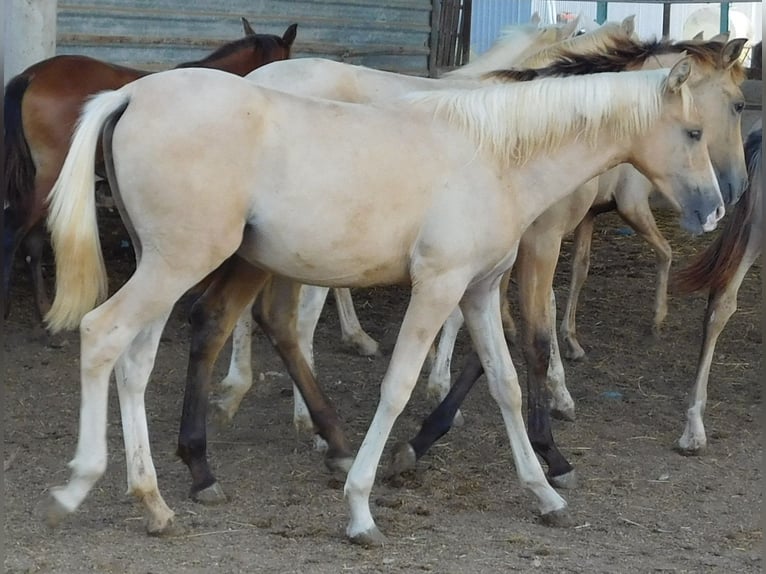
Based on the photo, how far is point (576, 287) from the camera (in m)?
7.39

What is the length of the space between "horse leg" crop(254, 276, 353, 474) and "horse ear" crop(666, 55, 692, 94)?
1.83 metres

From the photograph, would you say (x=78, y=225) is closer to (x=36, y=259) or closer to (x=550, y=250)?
(x=550, y=250)

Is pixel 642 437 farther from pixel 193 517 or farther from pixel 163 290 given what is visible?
pixel 163 290

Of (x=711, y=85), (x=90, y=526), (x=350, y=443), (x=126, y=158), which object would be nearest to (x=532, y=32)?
(x=711, y=85)

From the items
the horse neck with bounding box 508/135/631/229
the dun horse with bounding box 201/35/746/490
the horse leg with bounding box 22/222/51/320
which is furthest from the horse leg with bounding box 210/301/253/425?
the horse leg with bounding box 22/222/51/320

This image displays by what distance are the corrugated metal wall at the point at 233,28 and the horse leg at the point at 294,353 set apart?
4282 mm

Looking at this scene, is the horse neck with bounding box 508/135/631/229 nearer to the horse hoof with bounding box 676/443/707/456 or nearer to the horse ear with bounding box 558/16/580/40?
the horse hoof with bounding box 676/443/707/456

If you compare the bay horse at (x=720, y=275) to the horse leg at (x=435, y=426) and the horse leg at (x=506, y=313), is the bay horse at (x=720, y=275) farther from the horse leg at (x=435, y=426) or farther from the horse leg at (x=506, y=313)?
the horse leg at (x=435, y=426)

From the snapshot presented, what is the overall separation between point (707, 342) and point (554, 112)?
1939mm

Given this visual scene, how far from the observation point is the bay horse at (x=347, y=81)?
5.29 metres

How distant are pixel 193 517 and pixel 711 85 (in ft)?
9.82

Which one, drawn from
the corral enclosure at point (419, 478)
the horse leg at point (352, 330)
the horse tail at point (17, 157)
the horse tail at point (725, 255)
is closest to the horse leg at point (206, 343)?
the corral enclosure at point (419, 478)

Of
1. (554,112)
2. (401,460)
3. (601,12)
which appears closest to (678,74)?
(554,112)

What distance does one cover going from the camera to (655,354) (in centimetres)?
735
